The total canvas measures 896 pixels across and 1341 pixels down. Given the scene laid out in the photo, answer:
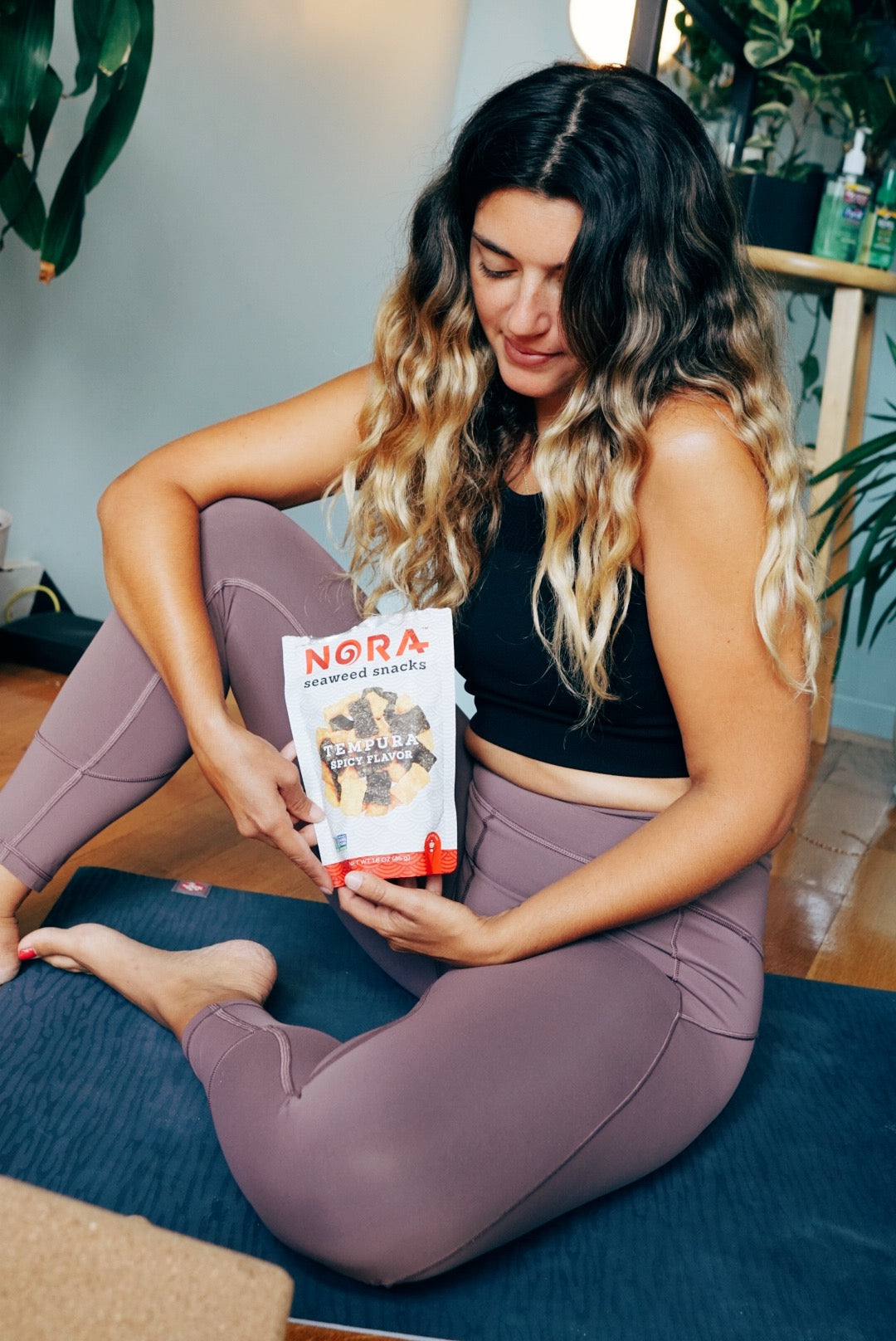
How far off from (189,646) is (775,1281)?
0.67m

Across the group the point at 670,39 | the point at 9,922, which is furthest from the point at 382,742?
the point at 670,39

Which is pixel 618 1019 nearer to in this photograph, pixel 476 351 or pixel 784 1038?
pixel 784 1038

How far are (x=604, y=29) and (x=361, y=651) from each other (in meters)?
1.53

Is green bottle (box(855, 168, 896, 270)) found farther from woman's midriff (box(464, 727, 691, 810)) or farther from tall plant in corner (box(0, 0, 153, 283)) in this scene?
woman's midriff (box(464, 727, 691, 810))

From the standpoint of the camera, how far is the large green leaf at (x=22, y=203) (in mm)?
1783

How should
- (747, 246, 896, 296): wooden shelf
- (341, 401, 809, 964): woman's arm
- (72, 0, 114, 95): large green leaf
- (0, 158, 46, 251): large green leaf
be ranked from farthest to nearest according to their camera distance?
(747, 246, 896, 296): wooden shelf
(0, 158, 46, 251): large green leaf
(72, 0, 114, 95): large green leaf
(341, 401, 809, 964): woman's arm

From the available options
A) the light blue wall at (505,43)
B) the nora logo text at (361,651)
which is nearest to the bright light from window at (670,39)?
the light blue wall at (505,43)

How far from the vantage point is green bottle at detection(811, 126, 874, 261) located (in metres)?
2.23

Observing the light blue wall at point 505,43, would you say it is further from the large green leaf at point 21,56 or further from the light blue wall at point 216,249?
the large green leaf at point 21,56

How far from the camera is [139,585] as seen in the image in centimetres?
107

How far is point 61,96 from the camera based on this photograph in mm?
1739

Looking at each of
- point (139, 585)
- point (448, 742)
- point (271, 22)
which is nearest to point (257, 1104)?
point (448, 742)

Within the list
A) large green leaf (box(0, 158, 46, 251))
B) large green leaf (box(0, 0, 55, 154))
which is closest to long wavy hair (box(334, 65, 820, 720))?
large green leaf (box(0, 0, 55, 154))

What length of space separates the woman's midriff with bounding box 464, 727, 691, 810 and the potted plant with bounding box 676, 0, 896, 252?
1533mm
